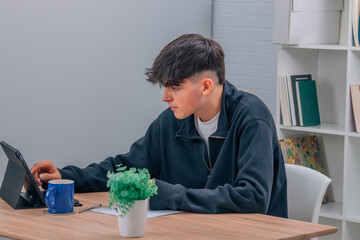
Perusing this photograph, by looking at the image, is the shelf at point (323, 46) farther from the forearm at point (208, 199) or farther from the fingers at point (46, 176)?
the fingers at point (46, 176)

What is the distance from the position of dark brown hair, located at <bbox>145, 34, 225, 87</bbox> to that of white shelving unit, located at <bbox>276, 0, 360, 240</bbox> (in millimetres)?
1141

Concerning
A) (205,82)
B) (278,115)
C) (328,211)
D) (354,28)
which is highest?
(354,28)

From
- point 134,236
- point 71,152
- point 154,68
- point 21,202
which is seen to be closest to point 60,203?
point 21,202

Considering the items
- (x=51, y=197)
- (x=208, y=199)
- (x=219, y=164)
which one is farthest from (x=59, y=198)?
(x=219, y=164)

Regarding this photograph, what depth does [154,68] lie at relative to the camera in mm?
2281

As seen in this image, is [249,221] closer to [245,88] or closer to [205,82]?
[205,82]

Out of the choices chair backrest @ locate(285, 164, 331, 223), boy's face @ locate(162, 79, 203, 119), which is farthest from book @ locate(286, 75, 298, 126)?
boy's face @ locate(162, 79, 203, 119)

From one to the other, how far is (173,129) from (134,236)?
0.74m

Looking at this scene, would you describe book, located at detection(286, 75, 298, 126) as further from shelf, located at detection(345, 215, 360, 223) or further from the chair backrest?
the chair backrest

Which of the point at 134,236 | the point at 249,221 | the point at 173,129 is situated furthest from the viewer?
the point at 173,129

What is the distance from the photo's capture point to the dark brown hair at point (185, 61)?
224 cm

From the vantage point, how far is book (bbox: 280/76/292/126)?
3420mm

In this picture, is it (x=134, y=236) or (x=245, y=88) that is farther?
(x=245, y=88)

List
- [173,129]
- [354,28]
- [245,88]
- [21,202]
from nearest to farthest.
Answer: [21,202] < [173,129] < [354,28] < [245,88]
